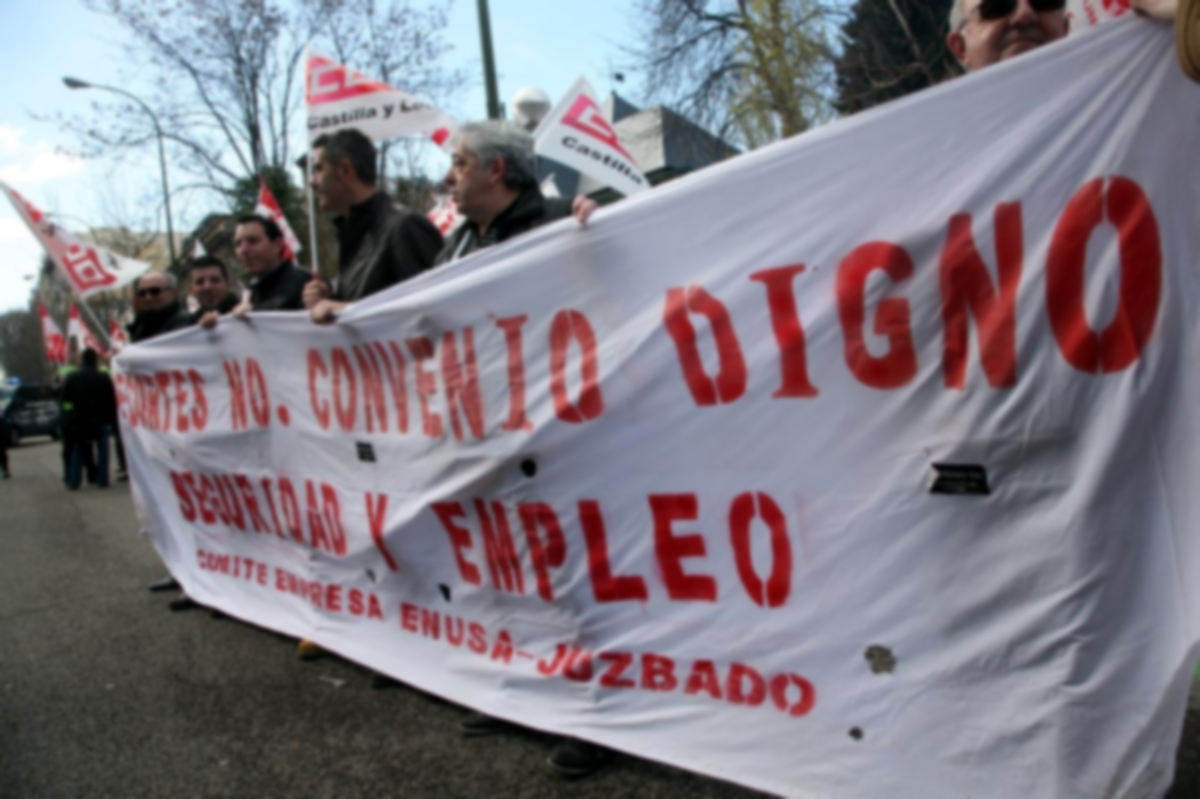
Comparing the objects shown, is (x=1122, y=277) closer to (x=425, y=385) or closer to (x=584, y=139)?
(x=425, y=385)

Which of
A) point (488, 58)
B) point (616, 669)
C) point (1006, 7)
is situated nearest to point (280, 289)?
point (616, 669)

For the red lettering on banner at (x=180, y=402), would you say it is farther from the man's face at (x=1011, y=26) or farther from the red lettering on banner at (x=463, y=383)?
the man's face at (x=1011, y=26)

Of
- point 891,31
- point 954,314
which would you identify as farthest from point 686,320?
point 891,31

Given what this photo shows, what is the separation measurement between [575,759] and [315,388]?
1960mm

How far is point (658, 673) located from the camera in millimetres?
2664

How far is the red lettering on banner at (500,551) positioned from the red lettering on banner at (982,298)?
4.95ft

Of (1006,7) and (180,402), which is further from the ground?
(1006,7)

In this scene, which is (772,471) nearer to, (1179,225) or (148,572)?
(1179,225)

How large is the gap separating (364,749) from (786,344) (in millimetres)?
1889

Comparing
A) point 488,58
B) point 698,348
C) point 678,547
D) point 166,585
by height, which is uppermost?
point 488,58

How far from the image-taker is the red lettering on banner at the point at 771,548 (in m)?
2.39

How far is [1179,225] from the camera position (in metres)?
1.87

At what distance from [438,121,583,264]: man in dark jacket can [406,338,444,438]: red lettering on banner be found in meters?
0.43

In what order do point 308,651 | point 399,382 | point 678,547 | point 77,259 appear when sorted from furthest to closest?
point 77,259, point 308,651, point 399,382, point 678,547
